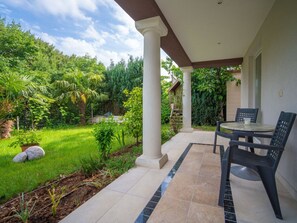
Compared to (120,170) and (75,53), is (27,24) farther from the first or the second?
(120,170)

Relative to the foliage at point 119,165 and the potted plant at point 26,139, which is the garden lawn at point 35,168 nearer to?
the potted plant at point 26,139

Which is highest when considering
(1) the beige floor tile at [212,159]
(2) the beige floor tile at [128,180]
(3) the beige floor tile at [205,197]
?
(1) the beige floor tile at [212,159]

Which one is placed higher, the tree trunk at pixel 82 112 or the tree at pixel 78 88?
the tree at pixel 78 88

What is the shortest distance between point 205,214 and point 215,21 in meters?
3.31

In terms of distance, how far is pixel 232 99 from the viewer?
7.63 metres

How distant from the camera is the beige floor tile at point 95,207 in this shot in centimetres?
152

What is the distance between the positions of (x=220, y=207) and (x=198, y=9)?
295 centimetres

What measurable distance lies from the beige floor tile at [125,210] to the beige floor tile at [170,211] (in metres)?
0.18

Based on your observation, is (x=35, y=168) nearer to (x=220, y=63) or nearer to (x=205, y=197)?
(x=205, y=197)

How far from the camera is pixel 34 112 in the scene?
3.91 meters

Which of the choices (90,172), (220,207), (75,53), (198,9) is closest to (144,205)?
(220,207)

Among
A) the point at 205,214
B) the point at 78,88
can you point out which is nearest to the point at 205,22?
the point at 205,214

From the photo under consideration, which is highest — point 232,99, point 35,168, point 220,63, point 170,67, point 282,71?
point 170,67

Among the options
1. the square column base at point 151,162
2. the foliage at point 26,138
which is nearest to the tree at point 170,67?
the square column base at point 151,162
